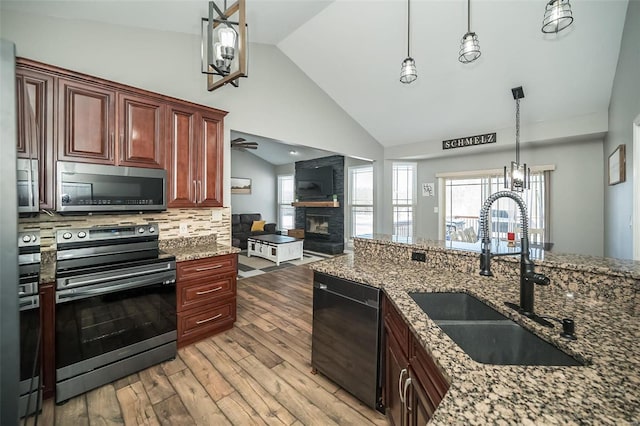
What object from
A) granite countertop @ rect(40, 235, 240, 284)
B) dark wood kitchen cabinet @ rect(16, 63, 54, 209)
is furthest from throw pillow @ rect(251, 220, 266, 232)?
dark wood kitchen cabinet @ rect(16, 63, 54, 209)

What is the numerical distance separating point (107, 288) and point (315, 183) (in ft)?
20.3

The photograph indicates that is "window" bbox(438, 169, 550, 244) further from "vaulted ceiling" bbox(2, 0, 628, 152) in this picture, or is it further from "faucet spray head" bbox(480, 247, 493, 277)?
"faucet spray head" bbox(480, 247, 493, 277)

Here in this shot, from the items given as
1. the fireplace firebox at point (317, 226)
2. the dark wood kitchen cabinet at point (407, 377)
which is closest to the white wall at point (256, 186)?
the fireplace firebox at point (317, 226)

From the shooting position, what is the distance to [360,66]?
13.8 ft

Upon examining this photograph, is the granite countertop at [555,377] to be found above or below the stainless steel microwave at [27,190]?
below

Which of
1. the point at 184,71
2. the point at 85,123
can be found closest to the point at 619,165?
the point at 184,71

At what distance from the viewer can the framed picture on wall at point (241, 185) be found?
8.69m

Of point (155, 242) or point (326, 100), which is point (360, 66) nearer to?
point (326, 100)

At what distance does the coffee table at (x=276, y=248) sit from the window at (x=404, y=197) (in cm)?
245

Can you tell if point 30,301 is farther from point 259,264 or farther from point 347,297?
point 259,264

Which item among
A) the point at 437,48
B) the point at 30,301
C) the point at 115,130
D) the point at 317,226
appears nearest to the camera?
the point at 30,301

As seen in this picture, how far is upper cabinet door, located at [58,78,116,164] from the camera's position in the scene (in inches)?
80.1

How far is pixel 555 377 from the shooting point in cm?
72

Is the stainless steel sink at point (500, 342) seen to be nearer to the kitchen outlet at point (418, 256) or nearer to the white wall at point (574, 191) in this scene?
the kitchen outlet at point (418, 256)
